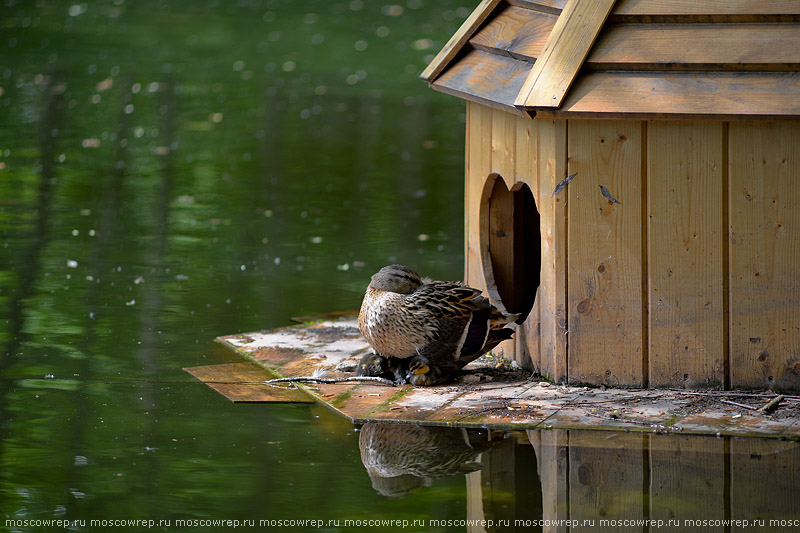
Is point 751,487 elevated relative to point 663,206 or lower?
lower

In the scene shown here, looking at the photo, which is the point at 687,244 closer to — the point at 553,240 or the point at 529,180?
the point at 553,240

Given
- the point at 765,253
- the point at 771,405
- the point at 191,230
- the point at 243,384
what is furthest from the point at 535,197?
the point at 191,230

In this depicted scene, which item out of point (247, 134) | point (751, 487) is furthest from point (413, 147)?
point (751, 487)

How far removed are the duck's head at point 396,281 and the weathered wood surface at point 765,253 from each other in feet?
4.69

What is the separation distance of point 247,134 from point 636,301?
8.06 meters

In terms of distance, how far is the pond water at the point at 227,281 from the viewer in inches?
177

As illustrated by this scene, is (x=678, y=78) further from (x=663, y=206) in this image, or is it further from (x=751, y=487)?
(x=751, y=487)

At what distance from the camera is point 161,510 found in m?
4.36

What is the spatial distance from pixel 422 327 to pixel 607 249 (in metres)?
0.88

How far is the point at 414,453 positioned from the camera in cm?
490

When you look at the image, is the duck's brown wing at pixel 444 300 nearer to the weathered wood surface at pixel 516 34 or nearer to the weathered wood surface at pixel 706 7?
the weathered wood surface at pixel 516 34

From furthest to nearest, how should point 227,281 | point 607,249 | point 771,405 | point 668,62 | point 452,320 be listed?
1. point 227,281
2. point 452,320
3. point 607,249
4. point 668,62
5. point 771,405

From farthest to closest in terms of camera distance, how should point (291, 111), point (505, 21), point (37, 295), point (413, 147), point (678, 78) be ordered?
point (291, 111) < point (413, 147) < point (37, 295) < point (505, 21) < point (678, 78)

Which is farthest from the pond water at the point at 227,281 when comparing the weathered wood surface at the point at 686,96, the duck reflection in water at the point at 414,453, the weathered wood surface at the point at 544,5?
the weathered wood surface at the point at 544,5
